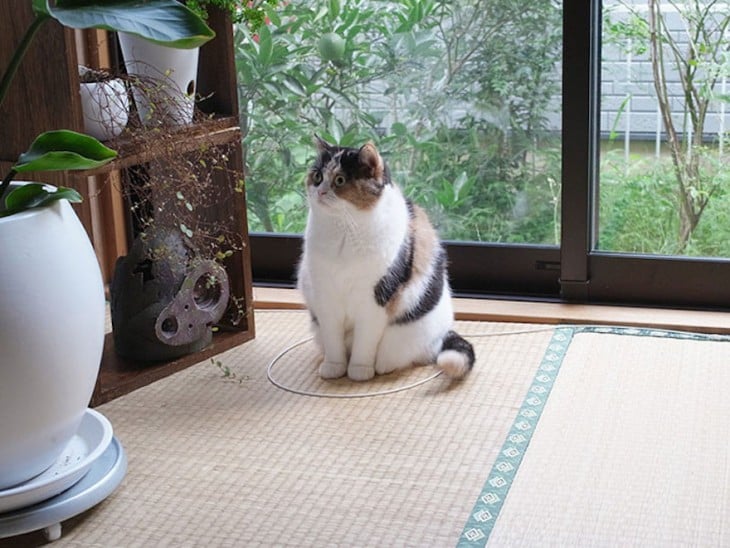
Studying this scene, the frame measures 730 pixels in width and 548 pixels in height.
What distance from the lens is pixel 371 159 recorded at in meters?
2.41

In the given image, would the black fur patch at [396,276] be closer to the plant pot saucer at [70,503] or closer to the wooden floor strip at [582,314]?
the wooden floor strip at [582,314]

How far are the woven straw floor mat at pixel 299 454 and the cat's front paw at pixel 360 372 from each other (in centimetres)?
2

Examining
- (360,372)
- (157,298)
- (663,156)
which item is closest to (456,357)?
(360,372)

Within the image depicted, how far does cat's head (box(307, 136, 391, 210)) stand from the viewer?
2410mm

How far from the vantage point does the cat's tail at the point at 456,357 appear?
2455mm

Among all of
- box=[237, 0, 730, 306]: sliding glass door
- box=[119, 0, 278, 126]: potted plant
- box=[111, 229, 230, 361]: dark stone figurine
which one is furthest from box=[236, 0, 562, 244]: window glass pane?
box=[111, 229, 230, 361]: dark stone figurine

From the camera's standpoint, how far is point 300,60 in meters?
3.08

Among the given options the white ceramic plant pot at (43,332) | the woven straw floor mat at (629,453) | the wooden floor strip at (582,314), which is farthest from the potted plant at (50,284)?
the wooden floor strip at (582,314)

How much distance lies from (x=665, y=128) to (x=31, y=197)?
1.65 meters

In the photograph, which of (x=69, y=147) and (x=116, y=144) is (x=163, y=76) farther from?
(x=69, y=147)

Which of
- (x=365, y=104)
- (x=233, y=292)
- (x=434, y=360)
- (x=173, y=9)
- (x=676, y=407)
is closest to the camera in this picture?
(x=173, y=9)

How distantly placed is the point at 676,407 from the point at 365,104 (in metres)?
1.23

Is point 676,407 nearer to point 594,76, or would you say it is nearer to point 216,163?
point 594,76

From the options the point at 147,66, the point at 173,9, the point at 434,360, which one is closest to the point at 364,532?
the point at 434,360
